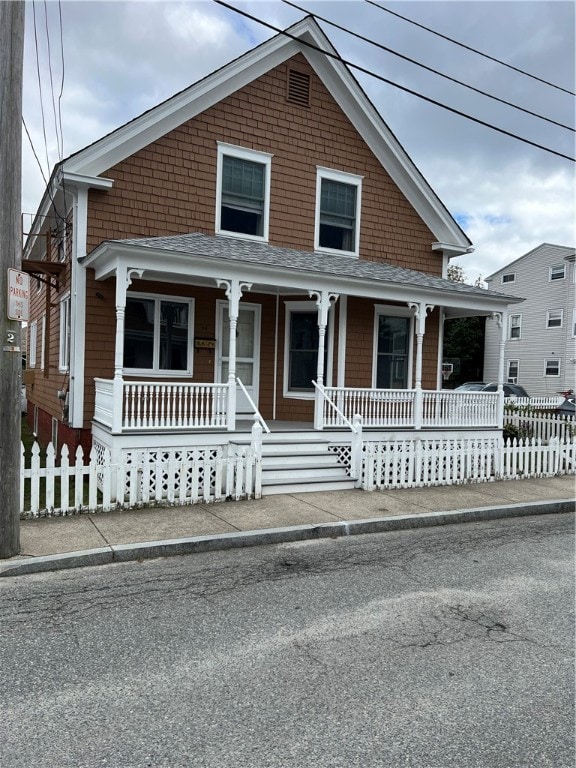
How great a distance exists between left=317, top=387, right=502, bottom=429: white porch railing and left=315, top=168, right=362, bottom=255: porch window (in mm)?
3623

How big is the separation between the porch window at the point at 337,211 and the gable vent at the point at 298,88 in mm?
1561

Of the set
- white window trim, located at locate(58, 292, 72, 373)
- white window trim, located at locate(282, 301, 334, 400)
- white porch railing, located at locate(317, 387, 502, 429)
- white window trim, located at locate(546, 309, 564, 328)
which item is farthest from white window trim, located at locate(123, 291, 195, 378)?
white window trim, located at locate(546, 309, 564, 328)

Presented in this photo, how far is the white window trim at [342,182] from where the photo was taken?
13898 millimetres

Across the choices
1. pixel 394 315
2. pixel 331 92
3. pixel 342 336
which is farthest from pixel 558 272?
pixel 342 336

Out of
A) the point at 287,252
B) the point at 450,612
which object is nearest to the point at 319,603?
the point at 450,612


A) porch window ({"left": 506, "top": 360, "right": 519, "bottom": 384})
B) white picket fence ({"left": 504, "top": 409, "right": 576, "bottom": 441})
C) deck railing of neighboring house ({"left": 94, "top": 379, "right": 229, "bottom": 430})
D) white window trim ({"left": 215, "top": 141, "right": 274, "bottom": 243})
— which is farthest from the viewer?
porch window ({"left": 506, "top": 360, "right": 519, "bottom": 384})

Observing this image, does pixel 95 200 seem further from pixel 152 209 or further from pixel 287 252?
pixel 287 252

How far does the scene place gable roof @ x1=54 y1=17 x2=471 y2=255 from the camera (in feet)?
37.5

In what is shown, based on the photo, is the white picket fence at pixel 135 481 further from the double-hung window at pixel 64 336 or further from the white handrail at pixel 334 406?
the double-hung window at pixel 64 336

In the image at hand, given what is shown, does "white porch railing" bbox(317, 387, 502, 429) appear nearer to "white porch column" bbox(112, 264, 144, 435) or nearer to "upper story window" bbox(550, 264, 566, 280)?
"white porch column" bbox(112, 264, 144, 435)

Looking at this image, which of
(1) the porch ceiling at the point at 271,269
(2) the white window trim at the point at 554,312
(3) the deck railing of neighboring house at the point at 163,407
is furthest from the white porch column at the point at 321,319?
(2) the white window trim at the point at 554,312

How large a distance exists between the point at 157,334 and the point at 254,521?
5.46 meters

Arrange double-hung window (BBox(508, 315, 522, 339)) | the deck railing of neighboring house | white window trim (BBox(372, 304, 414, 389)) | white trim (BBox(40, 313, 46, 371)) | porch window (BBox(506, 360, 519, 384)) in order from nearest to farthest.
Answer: the deck railing of neighboring house, white window trim (BBox(372, 304, 414, 389)), white trim (BBox(40, 313, 46, 371)), double-hung window (BBox(508, 315, 522, 339)), porch window (BBox(506, 360, 519, 384))

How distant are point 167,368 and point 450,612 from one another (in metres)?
8.36
